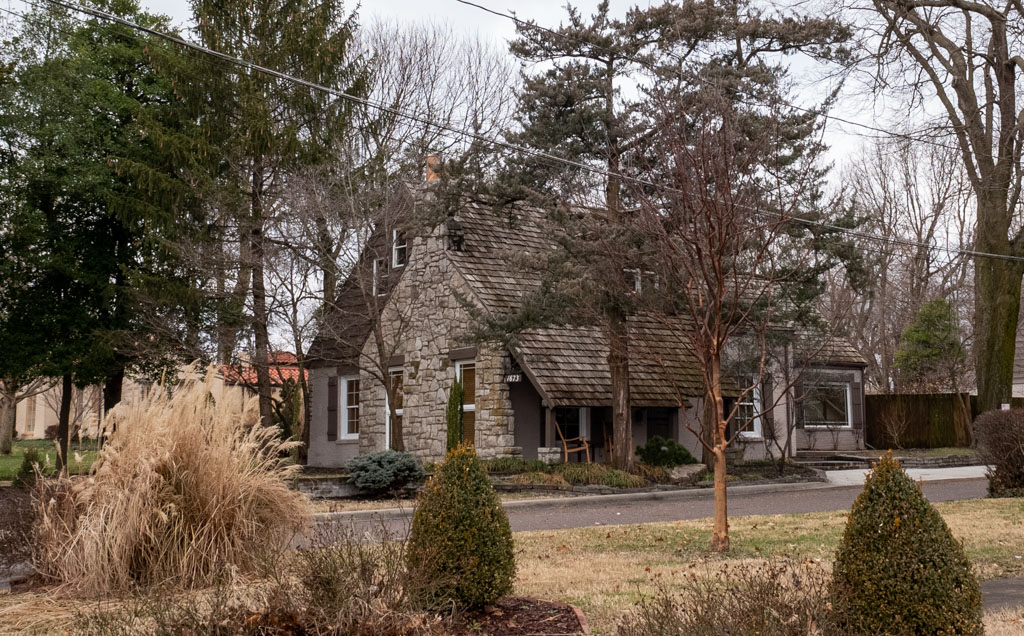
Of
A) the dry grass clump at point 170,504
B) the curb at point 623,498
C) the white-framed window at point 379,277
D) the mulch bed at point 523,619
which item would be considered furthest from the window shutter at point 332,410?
the mulch bed at point 523,619

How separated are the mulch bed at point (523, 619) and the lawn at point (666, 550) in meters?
0.21

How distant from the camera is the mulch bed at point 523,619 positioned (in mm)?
5594

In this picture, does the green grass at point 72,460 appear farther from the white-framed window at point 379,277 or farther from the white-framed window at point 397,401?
the white-framed window at point 397,401

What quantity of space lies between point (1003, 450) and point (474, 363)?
10.8 metres

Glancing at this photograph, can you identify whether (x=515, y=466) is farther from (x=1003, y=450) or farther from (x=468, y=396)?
(x=1003, y=450)

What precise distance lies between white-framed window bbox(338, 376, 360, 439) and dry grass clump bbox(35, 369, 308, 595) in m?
18.2

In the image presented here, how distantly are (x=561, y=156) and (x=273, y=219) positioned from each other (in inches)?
279

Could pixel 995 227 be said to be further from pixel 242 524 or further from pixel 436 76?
pixel 242 524

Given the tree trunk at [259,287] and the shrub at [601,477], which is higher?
the tree trunk at [259,287]

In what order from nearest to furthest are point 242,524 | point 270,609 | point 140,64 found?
1. point 270,609
2. point 242,524
3. point 140,64

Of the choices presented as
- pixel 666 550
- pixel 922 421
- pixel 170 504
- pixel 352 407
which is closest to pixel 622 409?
pixel 352 407

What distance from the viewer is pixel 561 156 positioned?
722 inches

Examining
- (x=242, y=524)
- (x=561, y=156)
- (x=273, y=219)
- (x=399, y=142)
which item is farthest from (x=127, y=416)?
(x=399, y=142)

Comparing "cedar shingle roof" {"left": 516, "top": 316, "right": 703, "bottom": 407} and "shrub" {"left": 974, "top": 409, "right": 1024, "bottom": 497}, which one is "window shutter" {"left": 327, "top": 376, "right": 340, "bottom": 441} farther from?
"shrub" {"left": 974, "top": 409, "right": 1024, "bottom": 497}
